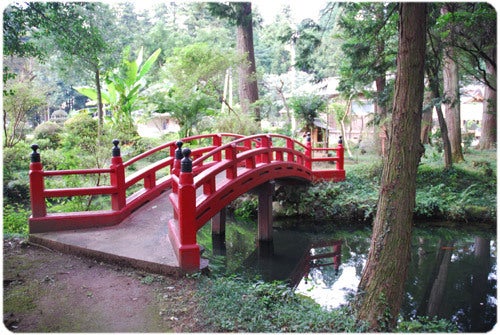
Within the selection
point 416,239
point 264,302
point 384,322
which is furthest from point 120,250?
point 416,239

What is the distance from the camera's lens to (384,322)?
13.8 ft

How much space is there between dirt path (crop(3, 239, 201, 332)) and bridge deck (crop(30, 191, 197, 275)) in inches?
4.3

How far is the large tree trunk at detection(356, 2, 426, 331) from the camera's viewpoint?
418 centimetres

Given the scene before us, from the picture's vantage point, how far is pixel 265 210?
9.38 meters

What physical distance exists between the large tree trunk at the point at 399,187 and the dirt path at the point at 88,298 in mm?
1800

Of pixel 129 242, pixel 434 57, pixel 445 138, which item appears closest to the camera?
pixel 129 242

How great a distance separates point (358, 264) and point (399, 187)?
4.44m

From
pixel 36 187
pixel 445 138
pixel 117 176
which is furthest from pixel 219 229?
pixel 445 138

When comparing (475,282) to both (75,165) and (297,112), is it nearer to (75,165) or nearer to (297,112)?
(75,165)

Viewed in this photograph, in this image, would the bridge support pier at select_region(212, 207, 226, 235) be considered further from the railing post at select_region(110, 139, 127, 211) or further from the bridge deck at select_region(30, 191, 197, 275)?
the railing post at select_region(110, 139, 127, 211)

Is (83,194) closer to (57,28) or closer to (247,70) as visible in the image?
(57,28)

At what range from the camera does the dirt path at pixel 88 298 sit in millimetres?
3842

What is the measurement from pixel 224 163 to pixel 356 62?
5.99 metres

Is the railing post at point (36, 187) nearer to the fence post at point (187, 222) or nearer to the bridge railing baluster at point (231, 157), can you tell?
the fence post at point (187, 222)
